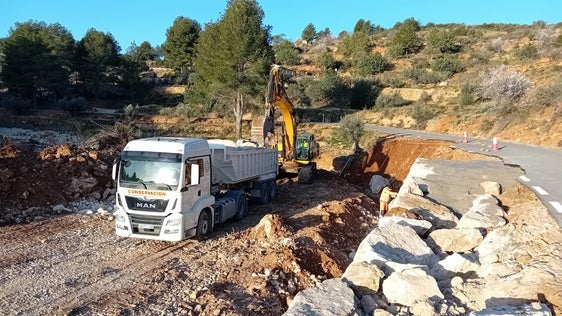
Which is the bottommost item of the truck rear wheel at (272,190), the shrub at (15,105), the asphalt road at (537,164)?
the truck rear wheel at (272,190)

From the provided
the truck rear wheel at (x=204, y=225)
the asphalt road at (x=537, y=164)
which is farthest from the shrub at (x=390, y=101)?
the truck rear wheel at (x=204, y=225)

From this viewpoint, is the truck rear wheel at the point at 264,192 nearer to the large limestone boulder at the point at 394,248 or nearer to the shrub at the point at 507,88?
the large limestone boulder at the point at 394,248

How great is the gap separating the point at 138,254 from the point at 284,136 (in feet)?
44.9

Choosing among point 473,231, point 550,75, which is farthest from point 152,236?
point 550,75

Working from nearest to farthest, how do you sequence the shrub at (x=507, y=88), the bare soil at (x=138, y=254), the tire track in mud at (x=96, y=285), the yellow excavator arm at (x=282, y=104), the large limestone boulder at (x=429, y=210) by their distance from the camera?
1. the tire track in mud at (x=96, y=285)
2. the bare soil at (x=138, y=254)
3. the large limestone boulder at (x=429, y=210)
4. the yellow excavator arm at (x=282, y=104)
5. the shrub at (x=507, y=88)

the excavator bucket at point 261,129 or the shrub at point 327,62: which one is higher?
the shrub at point 327,62

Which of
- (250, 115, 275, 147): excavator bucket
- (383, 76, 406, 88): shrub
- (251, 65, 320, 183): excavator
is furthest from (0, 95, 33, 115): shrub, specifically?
(383, 76, 406, 88): shrub

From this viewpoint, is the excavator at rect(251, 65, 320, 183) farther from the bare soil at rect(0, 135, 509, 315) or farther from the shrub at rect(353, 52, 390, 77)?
the shrub at rect(353, 52, 390, 77)

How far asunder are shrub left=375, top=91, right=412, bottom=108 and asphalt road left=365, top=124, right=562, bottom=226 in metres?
25.6

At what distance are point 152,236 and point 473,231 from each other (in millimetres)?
7481

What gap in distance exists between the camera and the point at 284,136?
23844mm

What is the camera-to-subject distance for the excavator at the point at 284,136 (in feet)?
67.9

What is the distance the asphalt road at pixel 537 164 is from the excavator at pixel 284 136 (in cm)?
821

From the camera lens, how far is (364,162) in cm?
3064
